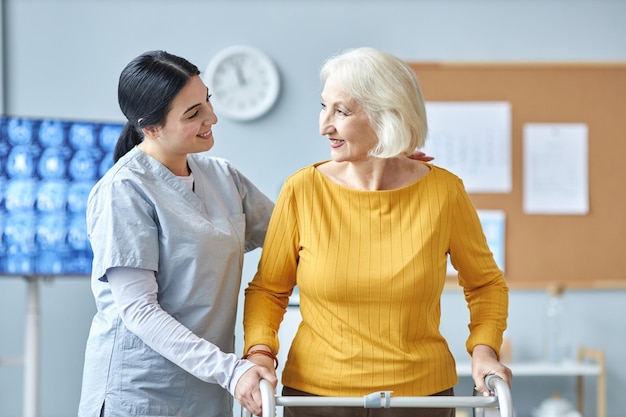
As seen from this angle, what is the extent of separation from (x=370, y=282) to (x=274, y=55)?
7.86 ft

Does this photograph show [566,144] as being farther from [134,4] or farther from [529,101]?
[134,4]

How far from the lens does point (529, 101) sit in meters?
3.83

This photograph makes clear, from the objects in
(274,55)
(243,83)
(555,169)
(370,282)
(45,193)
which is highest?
(274,55)

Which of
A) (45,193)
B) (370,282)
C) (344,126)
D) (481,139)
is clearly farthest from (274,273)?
(481,139)

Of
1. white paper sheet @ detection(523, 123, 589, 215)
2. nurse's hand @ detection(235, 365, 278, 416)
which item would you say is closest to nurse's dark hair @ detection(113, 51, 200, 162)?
nurse's hand @ detection(235, 365, 278, 416)

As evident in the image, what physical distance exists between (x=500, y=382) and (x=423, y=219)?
A: 0.37 metres

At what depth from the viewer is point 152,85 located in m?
1.62

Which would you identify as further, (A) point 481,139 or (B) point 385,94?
(A) point 481,139

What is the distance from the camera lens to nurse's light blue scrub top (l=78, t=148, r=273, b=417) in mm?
1559

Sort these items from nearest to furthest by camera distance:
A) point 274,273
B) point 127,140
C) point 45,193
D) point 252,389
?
point 252,389
point 274,273
point 127,140
point 45,193

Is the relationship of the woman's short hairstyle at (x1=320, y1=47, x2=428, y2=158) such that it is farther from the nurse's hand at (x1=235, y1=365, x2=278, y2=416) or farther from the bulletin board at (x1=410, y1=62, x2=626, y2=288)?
the bulletin board at (x1=410, y1=62, x2=626, y2=288)

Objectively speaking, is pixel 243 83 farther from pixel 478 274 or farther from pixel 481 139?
pixel 478 274

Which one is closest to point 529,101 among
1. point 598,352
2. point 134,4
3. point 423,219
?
point 598,352

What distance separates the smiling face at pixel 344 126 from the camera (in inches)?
64.1
